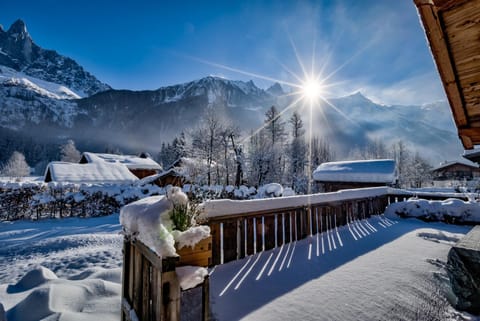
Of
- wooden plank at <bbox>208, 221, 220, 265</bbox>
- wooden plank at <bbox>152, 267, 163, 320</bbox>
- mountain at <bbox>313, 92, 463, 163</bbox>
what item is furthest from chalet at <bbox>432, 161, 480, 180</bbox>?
wooden plank at <bbox>152, 267, 163, 320</bbox>

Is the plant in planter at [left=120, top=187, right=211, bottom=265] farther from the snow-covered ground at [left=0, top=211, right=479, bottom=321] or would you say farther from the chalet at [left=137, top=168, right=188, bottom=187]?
the chalet at [left=137, top=168, right=188, bottom=187]

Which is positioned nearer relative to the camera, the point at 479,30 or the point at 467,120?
the point at 479,30

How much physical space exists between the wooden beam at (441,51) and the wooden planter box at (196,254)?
8.03 feet

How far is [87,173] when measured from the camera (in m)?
17.9

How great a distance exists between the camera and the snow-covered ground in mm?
2254

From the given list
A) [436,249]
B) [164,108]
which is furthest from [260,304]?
[164,108]

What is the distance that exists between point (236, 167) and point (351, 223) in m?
16.5

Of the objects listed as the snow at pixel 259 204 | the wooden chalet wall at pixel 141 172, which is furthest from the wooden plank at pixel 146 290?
the wooden chalet wall at pixel 141 172

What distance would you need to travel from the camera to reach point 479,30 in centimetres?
165

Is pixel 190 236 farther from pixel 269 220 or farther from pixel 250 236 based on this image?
pixel 269 220

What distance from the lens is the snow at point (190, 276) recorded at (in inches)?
66.6

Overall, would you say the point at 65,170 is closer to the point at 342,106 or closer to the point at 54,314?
the point at 54,314

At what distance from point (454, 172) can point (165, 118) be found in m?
122

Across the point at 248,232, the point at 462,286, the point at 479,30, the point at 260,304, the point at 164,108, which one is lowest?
the point at 260,304
